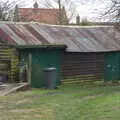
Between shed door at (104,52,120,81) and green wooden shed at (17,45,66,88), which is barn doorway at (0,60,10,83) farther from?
shed door at (104,52,120,81)

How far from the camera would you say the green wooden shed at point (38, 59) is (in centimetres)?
2572

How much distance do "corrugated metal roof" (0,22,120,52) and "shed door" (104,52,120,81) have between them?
1.67 ft

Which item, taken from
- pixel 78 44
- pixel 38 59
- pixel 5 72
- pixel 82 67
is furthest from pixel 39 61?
pixel 78 44

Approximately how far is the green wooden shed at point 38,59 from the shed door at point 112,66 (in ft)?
14.4

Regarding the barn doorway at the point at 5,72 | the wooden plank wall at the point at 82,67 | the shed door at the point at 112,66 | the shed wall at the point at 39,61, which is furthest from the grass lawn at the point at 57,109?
the shed door at the point at 112,66

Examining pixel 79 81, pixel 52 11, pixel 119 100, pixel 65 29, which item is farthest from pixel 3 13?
pixel 119 100

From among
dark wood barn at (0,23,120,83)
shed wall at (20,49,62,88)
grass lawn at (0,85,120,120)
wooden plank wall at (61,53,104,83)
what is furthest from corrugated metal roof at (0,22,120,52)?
grass lawn at (0,85,120,120)

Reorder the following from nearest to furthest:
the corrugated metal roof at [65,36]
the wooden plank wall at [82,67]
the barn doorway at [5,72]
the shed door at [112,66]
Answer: the barn doorway at [5,72], the corrugated metal roof at [65,36], the wooden plank wall at [82,67], the shed door at [112,66]

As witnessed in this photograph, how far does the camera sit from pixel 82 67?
29.4 meters

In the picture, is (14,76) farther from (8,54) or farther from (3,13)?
(3,13)

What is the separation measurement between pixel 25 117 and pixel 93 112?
6.57 feet

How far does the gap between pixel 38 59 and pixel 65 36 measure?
14.3ft

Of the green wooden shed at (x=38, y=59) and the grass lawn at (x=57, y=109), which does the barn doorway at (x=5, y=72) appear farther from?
the grass lawn at (x=57, y=109)

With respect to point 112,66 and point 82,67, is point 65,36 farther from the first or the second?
point 112,66
